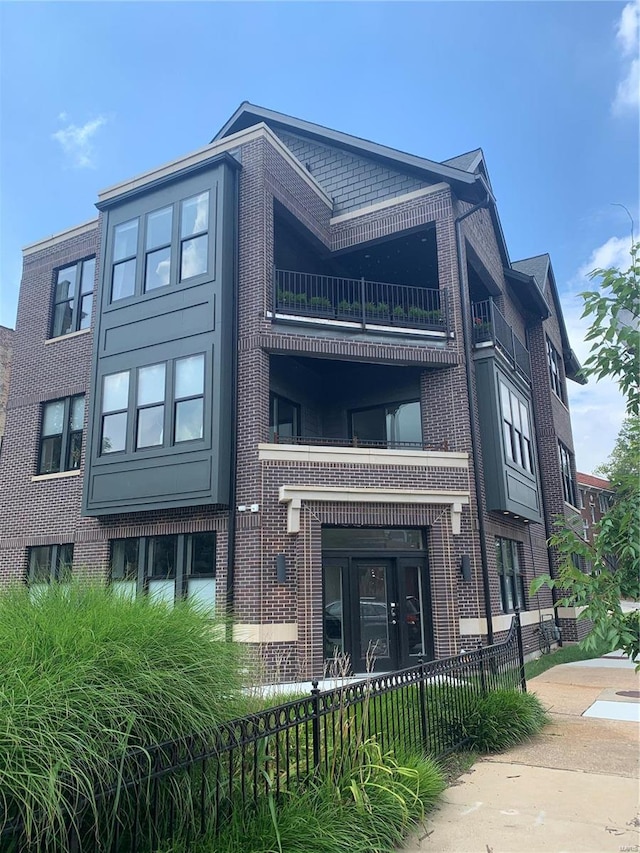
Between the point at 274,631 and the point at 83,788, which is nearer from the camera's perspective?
the point at 83,788

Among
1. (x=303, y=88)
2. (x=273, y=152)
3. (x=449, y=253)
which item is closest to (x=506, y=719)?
(x=449, y=253)

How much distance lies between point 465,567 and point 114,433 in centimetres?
788

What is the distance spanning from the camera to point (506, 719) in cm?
726

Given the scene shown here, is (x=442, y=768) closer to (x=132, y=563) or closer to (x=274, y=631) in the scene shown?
(x=274, y=631)

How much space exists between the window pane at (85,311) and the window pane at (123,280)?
161 centimetres

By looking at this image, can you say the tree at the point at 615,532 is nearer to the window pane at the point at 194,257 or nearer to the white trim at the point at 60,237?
the window pane at the point at 194,257

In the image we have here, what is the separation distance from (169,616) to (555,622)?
671 inches

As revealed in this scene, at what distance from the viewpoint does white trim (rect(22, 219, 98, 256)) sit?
52.1ft

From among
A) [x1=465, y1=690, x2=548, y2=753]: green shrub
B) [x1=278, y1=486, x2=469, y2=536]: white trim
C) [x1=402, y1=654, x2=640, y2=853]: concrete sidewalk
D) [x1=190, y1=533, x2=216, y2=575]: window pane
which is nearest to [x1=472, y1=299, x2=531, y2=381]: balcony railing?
[x1=278, y1=486, x2=469, y2=536]: white trim

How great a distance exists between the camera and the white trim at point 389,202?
14538 millimetres

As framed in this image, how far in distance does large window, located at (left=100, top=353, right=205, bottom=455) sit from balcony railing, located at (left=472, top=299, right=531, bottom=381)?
21.3 ft

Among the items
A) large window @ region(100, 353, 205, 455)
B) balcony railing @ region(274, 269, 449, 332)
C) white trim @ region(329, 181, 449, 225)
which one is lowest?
large window @ region(100, 353, 205, 455)

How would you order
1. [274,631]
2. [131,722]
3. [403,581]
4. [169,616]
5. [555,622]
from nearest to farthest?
[131,722] → [169,616] → [274,631] → [403,581] → [555,622]

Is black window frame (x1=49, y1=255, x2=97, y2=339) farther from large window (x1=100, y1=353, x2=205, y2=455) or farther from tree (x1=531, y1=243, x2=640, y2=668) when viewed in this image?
tree (x1=531, y1=243, x2=640, y2=668)
